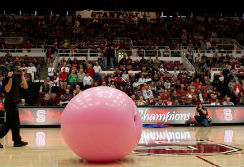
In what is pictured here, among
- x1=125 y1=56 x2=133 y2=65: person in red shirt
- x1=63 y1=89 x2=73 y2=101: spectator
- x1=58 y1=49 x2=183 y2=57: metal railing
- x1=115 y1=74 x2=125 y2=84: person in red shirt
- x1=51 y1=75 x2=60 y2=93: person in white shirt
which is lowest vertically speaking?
x1=63 y1=89 x2=73 y2=101: spectator

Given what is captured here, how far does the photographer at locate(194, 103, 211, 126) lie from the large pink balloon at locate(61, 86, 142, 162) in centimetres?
909

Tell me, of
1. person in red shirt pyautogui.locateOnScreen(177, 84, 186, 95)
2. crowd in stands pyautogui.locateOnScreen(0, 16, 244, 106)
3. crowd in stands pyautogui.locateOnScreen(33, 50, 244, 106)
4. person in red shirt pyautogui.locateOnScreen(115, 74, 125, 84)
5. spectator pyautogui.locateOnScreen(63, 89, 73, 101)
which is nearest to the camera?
spectator pyautogui.locateOnScreen(63, 89, 73, 101)

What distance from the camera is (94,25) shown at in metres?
31.2

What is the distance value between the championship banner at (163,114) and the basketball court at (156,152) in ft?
10.4

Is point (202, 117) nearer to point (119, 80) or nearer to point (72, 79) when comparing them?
point (119, 80)

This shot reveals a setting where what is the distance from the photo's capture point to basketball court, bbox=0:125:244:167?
25.8 ft

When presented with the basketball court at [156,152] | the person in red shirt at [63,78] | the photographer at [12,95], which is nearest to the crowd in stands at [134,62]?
the person in red shirt at [63,78]

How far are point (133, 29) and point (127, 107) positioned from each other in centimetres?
2401

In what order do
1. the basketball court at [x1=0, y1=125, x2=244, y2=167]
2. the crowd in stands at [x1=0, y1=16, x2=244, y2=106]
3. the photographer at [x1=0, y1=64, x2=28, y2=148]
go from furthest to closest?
the crowd in stands at [x1=0, y1=16, x2=244, y2=106] < the photographer at [x1=0, y1=64, x2=28, y2=148] < the basketball court at [x1=0, y1=125, x2=244, y2=167]

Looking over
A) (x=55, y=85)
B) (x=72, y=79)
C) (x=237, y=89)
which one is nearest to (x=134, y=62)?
(x=72, y=79)

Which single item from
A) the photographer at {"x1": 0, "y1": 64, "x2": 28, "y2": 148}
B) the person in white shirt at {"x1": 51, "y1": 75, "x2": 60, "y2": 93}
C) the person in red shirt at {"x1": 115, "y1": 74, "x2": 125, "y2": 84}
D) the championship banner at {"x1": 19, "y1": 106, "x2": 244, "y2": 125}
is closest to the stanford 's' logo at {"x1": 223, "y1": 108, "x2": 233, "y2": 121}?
the championship banner at {"x1": 19, "y1": 106, "x2": 244, "y2": 125}

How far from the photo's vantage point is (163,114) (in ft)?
54.5

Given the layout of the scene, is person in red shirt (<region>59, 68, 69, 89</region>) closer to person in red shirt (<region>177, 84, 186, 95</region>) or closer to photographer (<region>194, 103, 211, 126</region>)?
person in red shirt (<region>177, 84, 186, 95</region>)

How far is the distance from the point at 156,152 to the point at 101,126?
7.36 feet
